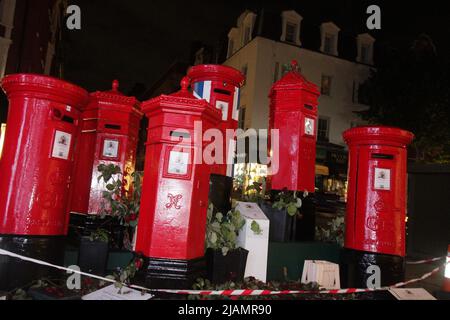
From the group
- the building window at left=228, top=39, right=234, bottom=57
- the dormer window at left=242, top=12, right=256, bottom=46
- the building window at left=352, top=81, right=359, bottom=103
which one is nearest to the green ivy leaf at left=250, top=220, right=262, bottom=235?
the dormer window at left=242, top=12, right=256, bottom=46

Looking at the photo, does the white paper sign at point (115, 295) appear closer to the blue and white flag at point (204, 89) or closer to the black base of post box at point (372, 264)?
the black base of post box at point (372, 264)

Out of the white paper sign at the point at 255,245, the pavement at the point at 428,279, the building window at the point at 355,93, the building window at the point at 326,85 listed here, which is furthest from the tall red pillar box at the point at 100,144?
the building window at the point at 355,93

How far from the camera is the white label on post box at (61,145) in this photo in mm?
4074

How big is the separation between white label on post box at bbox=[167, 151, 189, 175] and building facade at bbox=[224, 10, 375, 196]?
17.1 meters

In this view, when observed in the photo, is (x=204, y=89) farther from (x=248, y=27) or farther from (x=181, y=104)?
(x=248, y=27)

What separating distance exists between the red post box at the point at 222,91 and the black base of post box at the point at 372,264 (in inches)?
96.8

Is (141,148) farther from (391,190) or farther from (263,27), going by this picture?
(391,190)

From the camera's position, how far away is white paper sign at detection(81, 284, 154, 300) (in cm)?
380

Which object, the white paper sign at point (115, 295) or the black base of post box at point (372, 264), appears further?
the black base of post box at point (372, 264)

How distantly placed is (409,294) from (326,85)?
20.2 metres

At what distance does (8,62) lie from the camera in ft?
42.7

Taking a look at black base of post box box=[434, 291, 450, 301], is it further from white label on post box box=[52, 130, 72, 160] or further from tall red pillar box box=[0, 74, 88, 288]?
white label on post box box=[52, 130, 72, 160]

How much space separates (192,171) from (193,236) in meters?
0.77
